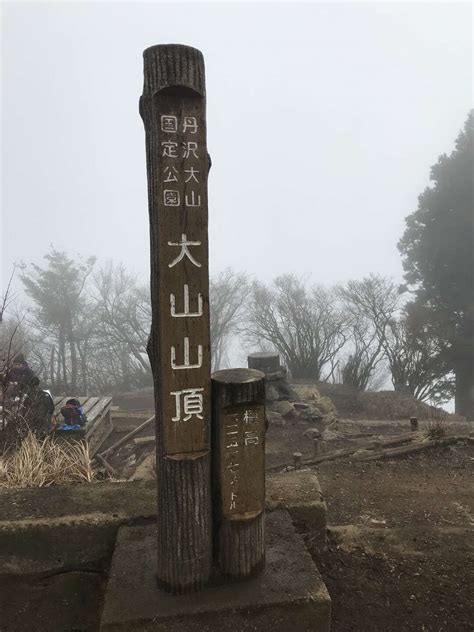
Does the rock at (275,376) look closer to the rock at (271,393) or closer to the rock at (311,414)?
the rock at (271,393)

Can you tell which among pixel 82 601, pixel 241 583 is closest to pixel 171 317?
pixel 241 583

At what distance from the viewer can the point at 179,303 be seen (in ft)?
7.64

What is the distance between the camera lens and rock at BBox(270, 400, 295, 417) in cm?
1018

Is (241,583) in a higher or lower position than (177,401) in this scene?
lower

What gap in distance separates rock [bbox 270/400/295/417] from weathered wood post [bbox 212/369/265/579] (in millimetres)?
7688

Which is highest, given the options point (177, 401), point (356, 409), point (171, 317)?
point (171, 317)

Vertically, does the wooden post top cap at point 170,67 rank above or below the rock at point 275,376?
above

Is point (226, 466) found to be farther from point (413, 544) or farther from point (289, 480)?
point (413, 544)

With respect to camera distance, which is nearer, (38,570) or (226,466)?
(226,466)

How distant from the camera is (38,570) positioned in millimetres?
2975

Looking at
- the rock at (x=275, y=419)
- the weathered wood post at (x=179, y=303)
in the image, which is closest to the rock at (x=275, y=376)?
the rock at (x=275, y=419)

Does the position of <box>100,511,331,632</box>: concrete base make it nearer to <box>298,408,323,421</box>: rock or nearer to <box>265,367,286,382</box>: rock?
<box>298,408,323,421</box>: rock

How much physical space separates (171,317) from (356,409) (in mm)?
11763

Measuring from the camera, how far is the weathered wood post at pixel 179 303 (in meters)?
2.27
